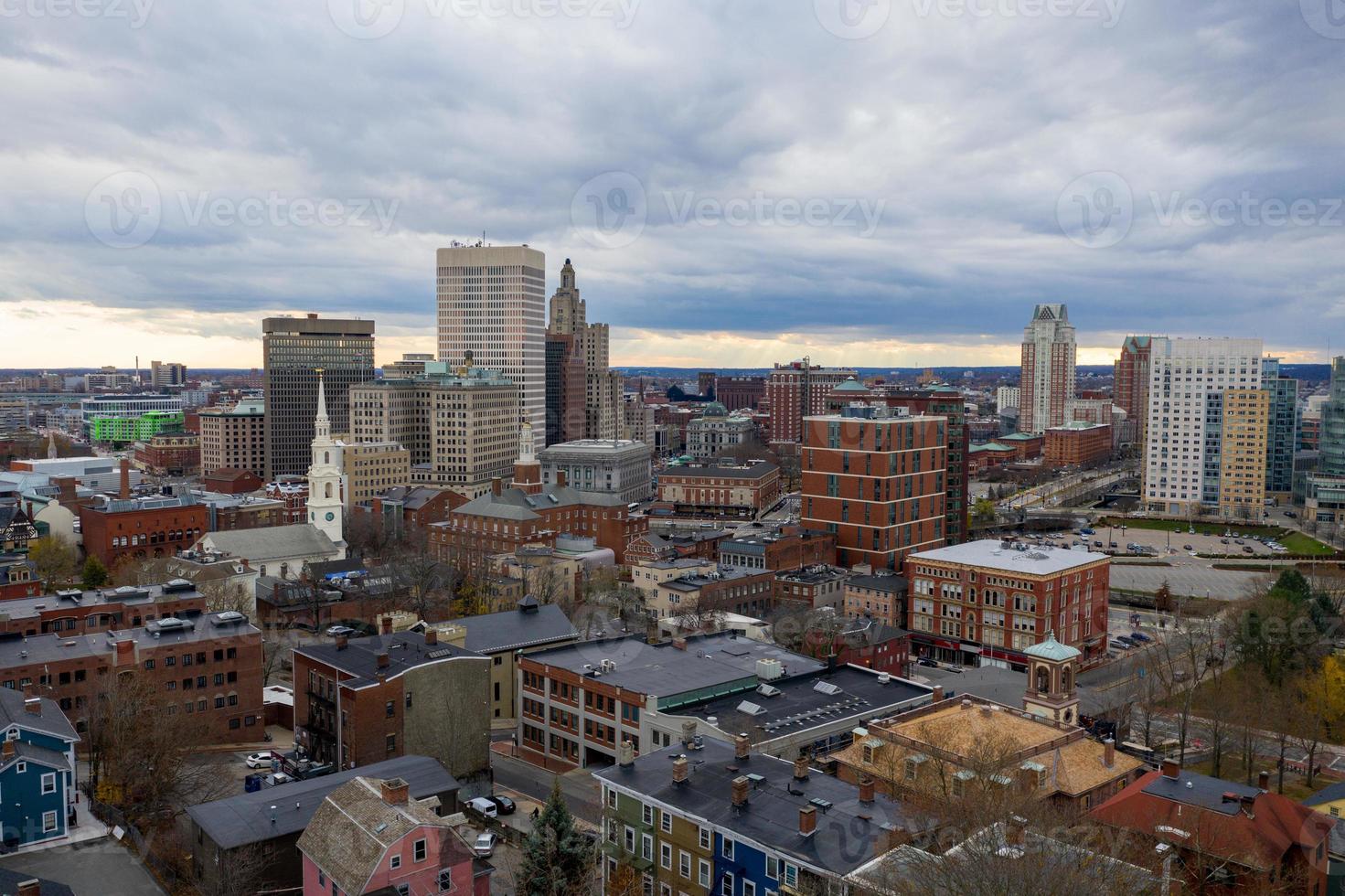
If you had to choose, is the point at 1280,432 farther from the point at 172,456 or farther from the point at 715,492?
the point at 172,456

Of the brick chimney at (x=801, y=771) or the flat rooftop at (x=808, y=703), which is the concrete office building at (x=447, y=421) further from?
the brick chimney at (x=801, y=771)

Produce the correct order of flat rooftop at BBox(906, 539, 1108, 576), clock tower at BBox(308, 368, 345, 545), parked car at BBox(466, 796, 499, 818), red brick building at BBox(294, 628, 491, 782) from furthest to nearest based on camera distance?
1. clock tower at BBox(308, 368, 345, 545)
2. flat rooftop at BBox(906, 539, 1108, 576)
3. red brick building at BBox(294, 628, 491, 782)
4. parked car at BBox(466, 796, 499, 818)

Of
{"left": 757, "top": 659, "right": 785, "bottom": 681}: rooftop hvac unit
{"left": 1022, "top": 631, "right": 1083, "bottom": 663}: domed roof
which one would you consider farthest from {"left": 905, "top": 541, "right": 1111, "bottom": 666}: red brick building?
{"left": 757, "top": 659, "right": 785, "bottom": 681}: rooftop hvac unit

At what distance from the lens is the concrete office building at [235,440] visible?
157m

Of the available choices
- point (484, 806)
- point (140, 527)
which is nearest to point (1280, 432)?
point (140, 527)

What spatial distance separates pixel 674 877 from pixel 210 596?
44.0 metres

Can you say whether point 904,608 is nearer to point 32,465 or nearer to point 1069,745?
point 1069,745

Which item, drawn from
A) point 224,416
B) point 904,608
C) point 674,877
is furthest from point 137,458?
point 674,877

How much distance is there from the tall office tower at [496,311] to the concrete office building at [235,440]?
1196 inches

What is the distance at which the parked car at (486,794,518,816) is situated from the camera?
40.8 m

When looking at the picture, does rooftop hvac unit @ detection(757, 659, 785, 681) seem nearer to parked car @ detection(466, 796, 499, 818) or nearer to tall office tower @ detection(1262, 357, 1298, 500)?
parked car @ detection(466, 796, 499, 818)

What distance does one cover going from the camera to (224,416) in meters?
157

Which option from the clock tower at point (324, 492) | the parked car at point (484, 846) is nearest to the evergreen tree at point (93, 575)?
the clock tower at point (324, 492)

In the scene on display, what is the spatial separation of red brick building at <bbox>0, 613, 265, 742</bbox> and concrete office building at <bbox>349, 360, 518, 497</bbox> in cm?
7853
